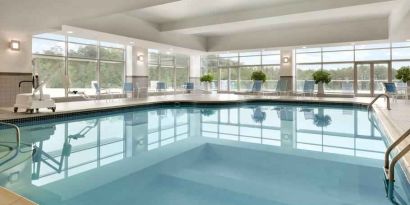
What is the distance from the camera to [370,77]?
12.7 metres

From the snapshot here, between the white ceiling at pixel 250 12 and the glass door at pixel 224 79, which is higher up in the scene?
the white ceiling at pixel 250 12

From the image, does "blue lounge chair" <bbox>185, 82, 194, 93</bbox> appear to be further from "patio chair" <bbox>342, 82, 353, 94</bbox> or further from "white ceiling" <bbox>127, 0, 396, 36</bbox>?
"patio chair" <bbox>342, 82, 353, 94</bbox>

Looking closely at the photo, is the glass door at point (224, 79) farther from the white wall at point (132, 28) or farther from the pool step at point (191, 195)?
the pool step at point (191, 195)

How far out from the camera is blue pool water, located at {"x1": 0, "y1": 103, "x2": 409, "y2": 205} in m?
2.54

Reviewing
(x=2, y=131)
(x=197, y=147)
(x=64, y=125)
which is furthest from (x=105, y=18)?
(x=197, y=147)

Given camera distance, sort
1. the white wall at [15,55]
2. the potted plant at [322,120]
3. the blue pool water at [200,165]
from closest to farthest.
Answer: the blue pool water at [200,165]
the potted plant at [322,120]
the white wall at [15,55]

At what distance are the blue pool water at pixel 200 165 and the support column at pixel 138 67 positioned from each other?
20.5 feet

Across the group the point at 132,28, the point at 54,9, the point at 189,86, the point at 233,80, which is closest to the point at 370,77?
the point at 233,80

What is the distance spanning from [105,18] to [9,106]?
145 inches

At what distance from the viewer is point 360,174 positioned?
314cm

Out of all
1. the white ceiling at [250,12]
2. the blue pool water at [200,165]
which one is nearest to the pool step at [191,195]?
the blue pool water at [200,165]

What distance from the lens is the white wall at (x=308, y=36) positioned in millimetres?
10648

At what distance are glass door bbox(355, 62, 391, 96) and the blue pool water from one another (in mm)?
7270

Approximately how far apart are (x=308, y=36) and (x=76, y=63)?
9.06m
